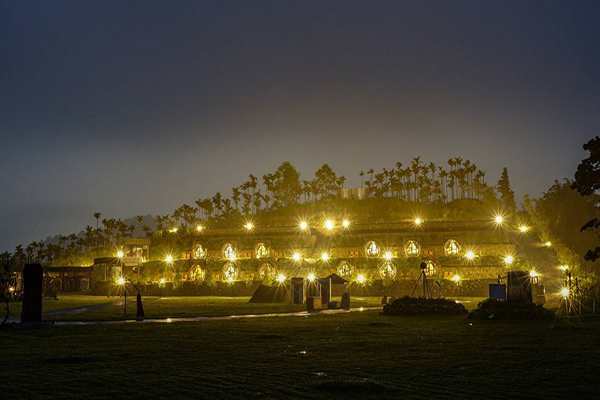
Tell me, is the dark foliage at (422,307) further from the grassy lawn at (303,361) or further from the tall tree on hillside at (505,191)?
the tall tree on hillside at (505,191)

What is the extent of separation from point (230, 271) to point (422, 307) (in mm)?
46034

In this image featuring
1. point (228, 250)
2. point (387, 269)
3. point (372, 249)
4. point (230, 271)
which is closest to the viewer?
point (387, 269)

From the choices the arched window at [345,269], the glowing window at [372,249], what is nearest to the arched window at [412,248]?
the glowing window at [372,249]

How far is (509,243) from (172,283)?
37.3 m

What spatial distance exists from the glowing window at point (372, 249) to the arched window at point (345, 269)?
490 cm

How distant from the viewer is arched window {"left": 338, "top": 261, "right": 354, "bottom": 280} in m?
72.4

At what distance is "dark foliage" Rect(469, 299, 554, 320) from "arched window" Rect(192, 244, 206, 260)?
56.8 m

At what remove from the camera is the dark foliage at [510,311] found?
98.5 feet

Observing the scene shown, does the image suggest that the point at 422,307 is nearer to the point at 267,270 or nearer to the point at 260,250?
the point at 267,270

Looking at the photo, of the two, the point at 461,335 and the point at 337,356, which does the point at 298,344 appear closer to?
the point at 337,356

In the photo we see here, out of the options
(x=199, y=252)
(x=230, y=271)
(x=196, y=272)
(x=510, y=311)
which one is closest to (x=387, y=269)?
(x=230, y=271)

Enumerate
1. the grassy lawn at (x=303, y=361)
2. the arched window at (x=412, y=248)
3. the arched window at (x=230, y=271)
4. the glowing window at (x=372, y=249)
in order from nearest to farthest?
the grassy lawn at (x=303, y=361)
the arched window at (x=412, y=248)
the glowing window at (x=372, y=249)
the arched window at (x=230, y=271)

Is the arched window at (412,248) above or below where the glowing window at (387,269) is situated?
above

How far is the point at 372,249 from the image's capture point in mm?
77562
